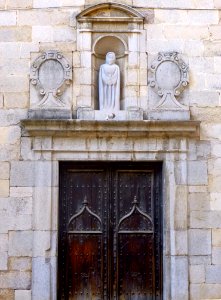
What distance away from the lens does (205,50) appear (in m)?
8.77

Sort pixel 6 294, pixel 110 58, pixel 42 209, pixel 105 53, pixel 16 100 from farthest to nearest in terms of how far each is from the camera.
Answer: pixel 105 53 → pixel 110 58 → pixel 16 100 → pixel 42 209 → pixel 6 294

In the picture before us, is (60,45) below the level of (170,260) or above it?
above

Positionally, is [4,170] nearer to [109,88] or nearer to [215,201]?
[109,88]

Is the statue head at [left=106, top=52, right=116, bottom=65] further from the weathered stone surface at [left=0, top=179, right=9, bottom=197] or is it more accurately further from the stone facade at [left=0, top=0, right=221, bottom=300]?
the weathered stone surface at [left=0, top=179, right=9, bottom=197]

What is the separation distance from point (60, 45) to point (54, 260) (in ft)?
8.59

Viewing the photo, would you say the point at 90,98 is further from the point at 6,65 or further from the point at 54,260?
the point at 54,260

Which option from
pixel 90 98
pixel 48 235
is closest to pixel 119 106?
pixel 90 98

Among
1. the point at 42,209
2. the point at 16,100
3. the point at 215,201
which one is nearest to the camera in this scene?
the point at 42,209

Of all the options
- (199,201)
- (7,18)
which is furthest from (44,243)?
(7,18)

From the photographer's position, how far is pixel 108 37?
8812mm

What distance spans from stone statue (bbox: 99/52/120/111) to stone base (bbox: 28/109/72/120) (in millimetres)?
436

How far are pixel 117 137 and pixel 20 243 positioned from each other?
1.71 m

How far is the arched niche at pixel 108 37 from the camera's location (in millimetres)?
8672

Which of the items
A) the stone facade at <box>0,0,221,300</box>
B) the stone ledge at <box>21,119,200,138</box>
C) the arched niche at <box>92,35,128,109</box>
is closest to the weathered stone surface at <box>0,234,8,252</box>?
the stone facade at <box>0,0,221,300</box>
